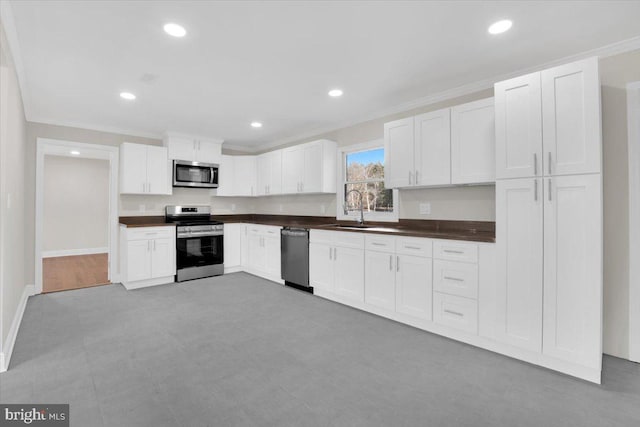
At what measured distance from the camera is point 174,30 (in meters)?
2.27

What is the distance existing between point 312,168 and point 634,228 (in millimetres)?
3575

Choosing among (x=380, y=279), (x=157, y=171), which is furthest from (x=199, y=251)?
(x=380, y=279)

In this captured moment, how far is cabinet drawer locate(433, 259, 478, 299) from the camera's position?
265 cm

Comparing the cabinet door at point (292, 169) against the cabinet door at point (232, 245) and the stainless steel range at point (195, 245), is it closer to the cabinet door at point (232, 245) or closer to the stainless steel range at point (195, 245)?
the cabinet door at point (232, 245)

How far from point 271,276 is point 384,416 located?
338cm

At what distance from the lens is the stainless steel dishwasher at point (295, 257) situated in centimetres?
427

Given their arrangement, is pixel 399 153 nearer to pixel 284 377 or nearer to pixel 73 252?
pixel 284 377

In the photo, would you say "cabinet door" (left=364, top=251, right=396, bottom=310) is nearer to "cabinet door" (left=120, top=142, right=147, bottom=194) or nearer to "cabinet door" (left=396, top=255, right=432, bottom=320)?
"cabinet door" (left=396, top=255, right=432, bottom=320)

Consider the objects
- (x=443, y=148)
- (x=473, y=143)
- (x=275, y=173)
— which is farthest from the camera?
(x=275, y=173)

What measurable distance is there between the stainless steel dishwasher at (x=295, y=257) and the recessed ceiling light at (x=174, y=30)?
2.64 metres

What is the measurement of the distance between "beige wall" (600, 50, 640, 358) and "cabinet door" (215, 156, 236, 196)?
525 cm

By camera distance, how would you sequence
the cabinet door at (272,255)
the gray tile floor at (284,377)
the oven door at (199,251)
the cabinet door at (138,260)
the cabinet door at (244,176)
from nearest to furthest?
the gray tile floor at (284,377) → the cabinet door at (138,260) → the cabinet door at (272,255) → the oven door at (199,251) → the cabinet door at (244,176)

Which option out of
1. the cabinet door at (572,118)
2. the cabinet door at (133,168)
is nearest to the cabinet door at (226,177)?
the cabinet door at (133,168)

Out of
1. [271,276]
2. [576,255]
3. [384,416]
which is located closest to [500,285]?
[576,255]
